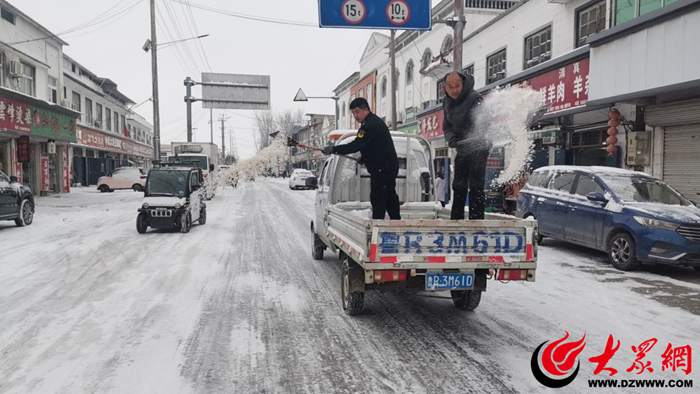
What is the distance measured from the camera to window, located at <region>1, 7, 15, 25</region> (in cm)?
2060

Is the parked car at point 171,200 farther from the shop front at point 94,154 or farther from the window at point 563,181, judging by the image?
the shop front at point 94,154

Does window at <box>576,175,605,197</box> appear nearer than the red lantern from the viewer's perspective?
Yes

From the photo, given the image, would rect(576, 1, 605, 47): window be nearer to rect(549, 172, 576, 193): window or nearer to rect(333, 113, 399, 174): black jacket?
rect(549, 172, 576, 193): window

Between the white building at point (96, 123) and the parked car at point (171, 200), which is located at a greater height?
the white building at point (96, 123)

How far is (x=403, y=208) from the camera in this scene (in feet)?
23.9

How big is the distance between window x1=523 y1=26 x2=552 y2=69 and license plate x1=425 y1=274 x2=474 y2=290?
13748 millimetres

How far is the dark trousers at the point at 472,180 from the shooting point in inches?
204

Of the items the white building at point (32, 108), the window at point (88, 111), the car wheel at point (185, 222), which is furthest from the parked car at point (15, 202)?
the window at point (88, 111)

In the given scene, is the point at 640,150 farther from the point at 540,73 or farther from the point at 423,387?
the point at 423,387

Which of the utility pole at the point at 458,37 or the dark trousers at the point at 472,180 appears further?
the utility pole at the point at 458,37

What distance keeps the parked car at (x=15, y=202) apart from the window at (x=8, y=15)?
41.3 feet

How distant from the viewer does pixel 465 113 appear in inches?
202

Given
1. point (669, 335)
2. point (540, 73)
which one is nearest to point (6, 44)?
point (540, 73)

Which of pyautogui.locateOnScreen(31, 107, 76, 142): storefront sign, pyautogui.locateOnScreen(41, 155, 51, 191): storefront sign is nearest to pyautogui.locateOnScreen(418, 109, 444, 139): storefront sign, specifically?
pyautogui.locateOnScreen(31, 107, 76, 142): storefront sign
